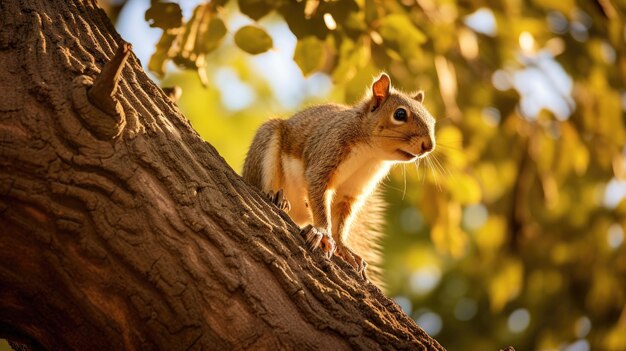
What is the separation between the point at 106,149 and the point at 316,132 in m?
2.44

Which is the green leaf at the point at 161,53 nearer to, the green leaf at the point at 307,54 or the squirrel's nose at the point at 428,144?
the green leaf at the point at 307,54

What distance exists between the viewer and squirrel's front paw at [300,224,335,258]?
3.44 m

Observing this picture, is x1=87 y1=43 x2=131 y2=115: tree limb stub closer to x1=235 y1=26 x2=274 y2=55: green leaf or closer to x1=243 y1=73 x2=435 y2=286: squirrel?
x1=235 y1=26 x2=274 y2=55: green leaf

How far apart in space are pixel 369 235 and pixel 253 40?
2.00 metres

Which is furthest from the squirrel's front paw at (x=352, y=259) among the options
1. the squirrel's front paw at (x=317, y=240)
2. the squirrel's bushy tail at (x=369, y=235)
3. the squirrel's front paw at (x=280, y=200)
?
the squirrel's bushy tail at (x=369, y=235)

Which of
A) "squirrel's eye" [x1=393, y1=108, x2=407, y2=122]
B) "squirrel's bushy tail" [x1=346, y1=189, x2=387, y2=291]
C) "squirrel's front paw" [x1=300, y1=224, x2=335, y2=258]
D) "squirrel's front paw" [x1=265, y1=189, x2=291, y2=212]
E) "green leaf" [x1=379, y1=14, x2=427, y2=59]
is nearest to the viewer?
"squirrel's front paw" [x1=300, y1=224, x2=335, y2=258]

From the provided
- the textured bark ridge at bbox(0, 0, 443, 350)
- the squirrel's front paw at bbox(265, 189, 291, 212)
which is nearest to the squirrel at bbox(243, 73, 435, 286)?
the squirrel's front paw at bbox(265, 189, 291, 212)

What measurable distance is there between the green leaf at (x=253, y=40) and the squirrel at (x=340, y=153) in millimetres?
1027

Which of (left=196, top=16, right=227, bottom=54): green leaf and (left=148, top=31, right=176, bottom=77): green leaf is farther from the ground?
(left=196, top=16, right=227, bottom=54): green leaf

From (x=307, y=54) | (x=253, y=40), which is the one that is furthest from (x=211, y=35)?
(x=307, y=54)

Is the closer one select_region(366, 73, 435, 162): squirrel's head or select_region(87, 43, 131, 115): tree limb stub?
select_region(87, 43, 131, 115): tree limb stub

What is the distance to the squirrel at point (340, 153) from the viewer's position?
4898 mm

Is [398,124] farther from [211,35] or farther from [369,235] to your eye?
[211,35]

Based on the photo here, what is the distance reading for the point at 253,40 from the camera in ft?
13.3
